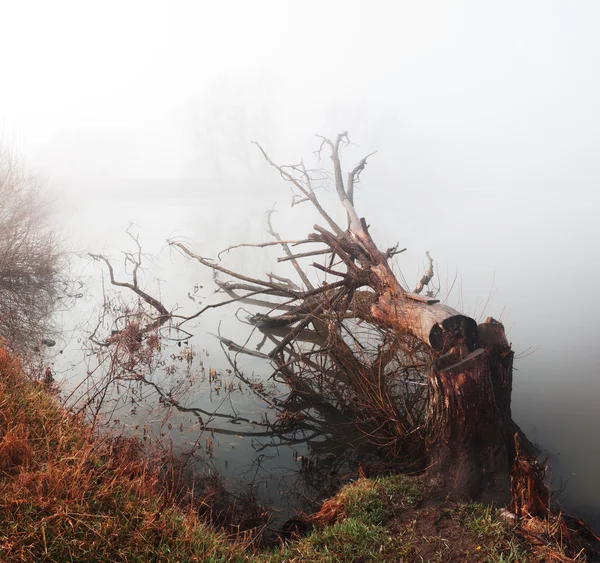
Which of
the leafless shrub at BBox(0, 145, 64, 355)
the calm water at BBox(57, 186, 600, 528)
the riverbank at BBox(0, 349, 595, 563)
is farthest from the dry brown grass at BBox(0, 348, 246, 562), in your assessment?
the leafless shrub at BBox(0, 145, 64, 355)

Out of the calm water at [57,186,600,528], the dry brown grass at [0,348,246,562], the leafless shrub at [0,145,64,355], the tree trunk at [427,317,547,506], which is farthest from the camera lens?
the leafless shrub at [0,145,64,355]

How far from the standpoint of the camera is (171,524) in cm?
301

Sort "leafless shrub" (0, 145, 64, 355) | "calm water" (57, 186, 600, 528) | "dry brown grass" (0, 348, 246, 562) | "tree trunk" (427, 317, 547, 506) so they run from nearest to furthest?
"dry brown grass" (0, 348, 246, 562) → "tree trunk" (427, 317, 547, 506) → "calm water" (57, 186, 600, 528) → "leafless shrub" (0, 145, 64, 355)

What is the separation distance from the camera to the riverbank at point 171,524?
2.62 meters

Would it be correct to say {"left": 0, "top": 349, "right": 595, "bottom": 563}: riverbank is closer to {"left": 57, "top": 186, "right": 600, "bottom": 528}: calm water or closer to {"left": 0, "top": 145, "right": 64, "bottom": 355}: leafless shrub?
{"left": 57, "top": 186, "right": 600, "bottom": 528}: calm water

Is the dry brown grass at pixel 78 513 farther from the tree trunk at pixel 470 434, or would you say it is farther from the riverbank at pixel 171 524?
the tree trunk at pixel 470 434

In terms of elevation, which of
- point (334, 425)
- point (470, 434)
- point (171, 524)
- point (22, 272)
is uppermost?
point (22, 272)

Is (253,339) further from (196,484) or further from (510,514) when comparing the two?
(510,514)

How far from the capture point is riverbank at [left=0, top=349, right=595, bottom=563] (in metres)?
2.62

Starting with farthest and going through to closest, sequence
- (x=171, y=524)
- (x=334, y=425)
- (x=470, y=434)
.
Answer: (x=334, y=425)
(x=470, y=434)
(x=171, y=524)

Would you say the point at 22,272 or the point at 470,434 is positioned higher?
the point at 22,272

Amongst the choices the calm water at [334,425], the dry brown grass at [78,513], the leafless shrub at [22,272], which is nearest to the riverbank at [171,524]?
the dry brown grass at [78,513]

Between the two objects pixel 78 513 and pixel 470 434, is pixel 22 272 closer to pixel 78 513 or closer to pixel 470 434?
pixel 78 513

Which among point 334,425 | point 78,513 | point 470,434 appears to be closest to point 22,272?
point 334,425
